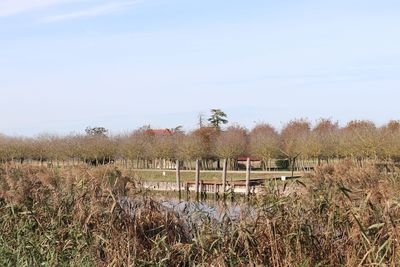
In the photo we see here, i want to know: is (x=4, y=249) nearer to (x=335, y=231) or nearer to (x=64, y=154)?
(x=335, y=231)

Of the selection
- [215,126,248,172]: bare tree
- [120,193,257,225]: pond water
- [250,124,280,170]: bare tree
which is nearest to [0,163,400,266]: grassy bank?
[120,193,257,225]: pond water

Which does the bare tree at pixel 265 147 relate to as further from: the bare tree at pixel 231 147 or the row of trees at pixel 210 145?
the bare tree at pixel 231 147

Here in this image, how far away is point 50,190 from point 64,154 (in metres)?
52.6

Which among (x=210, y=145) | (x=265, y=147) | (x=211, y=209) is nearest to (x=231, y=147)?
(x=265, y=147)

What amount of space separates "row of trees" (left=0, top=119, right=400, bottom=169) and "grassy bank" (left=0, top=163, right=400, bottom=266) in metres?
38.1

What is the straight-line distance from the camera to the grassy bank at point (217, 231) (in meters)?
5.92

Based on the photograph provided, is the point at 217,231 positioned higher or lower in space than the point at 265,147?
lower

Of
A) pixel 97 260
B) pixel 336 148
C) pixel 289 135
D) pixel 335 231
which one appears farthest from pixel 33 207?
pixel 289 135

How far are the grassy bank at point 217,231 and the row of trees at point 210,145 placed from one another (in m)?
38.1

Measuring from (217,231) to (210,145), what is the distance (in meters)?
51.7

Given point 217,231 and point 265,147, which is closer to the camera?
point 217,231

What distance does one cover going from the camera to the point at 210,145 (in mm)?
58562

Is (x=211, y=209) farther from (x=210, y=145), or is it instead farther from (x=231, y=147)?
(x=210, y=145)

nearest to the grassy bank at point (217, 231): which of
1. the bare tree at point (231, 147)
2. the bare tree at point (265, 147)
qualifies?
the bare tree at point (265, 147)
